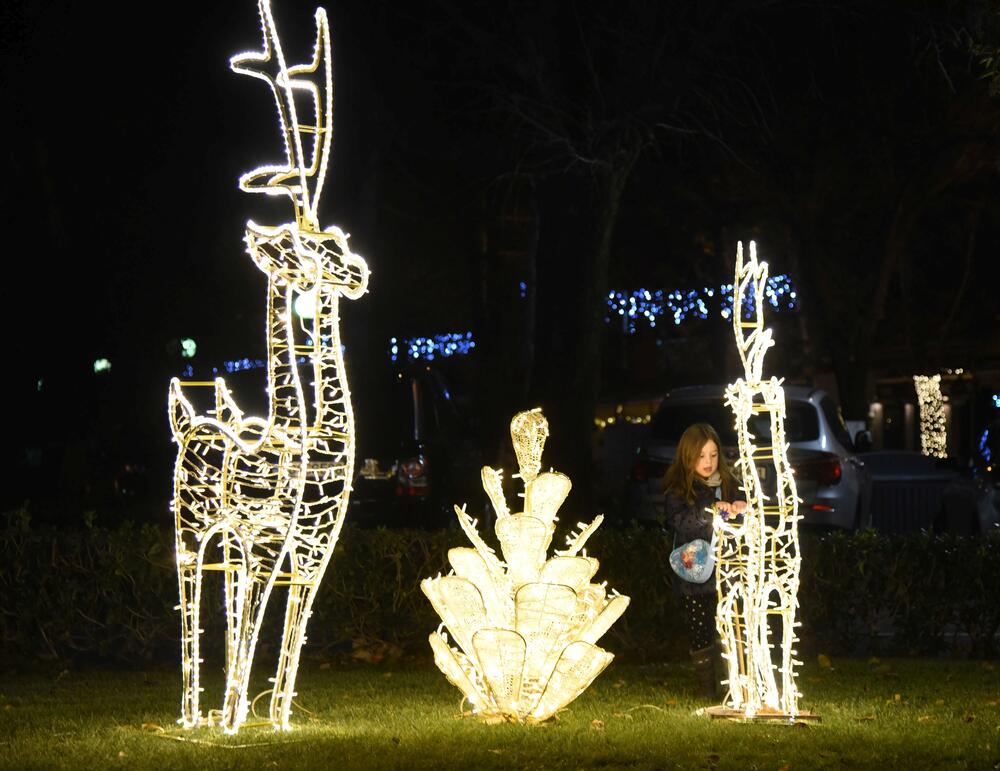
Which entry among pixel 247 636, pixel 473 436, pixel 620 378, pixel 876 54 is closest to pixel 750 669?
pixel 247 636

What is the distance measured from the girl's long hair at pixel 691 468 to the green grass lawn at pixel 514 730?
3.70 ft

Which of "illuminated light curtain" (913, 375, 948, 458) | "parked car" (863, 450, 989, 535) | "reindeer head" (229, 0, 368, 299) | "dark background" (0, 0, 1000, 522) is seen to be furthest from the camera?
"illuminated light curtain" (913, 375, 948, 458)

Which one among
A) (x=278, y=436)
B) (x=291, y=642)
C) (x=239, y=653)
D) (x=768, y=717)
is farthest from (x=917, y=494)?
(x=278, y=436)

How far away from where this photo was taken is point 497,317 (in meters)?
20.5

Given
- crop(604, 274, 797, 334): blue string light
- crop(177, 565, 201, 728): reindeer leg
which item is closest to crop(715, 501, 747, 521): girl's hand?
crop(177, 565, 201, 728): reindeer leg

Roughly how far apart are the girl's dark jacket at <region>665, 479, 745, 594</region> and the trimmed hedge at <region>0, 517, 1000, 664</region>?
211 cm

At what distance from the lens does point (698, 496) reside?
27.9 ft

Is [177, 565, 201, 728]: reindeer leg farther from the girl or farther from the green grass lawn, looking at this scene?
the girl

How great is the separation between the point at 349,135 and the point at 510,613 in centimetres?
1392

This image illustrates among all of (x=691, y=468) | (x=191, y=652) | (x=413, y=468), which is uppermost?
→ (x=413, y=468)

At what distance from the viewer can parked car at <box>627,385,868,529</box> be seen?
46.8ft

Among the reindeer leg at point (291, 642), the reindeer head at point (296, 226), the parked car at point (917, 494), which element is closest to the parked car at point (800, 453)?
the parked car at point (917, 494)

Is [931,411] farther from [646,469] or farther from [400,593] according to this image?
[400,593]

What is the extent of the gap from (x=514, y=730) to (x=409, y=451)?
30.0 feet
